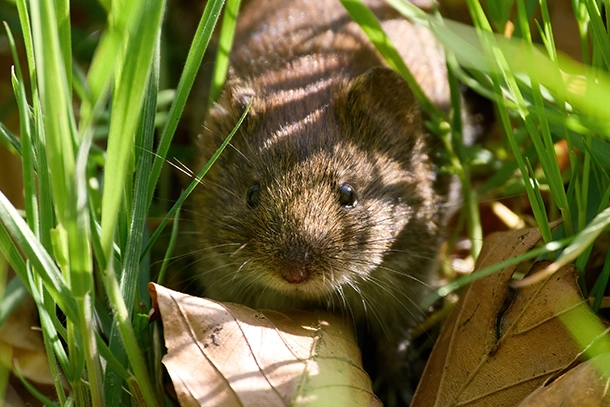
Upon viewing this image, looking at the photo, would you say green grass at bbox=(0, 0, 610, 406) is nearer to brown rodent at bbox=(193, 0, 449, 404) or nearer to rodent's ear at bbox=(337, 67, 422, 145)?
rodent's ear at bbox=(337, 67, 422, 145)

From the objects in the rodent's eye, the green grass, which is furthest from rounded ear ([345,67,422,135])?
the rodent's eye

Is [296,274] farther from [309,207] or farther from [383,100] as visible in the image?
[383,100]

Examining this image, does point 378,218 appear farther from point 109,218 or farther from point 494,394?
point 109,218

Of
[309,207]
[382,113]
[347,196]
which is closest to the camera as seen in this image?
[309,207]

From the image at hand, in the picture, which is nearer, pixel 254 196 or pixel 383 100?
pixel 254 196

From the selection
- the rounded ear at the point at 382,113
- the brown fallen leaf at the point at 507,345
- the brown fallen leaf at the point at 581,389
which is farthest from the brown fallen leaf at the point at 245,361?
the rounded ear at the point at 382,113

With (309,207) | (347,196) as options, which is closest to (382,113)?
(347,196)

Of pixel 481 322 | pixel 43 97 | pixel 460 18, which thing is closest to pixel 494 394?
pixel 481 322

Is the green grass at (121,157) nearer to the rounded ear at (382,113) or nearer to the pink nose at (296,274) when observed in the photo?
the rounded ear at (382,113)
